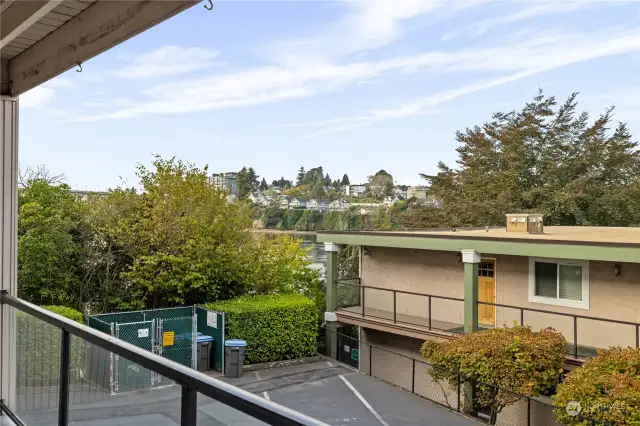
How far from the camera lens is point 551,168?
25750 mm

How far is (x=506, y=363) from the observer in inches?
372

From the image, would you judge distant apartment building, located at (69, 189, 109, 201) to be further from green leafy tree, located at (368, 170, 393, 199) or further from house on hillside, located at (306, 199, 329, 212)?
green leafy tree, located at (368, 170, 393, 199)

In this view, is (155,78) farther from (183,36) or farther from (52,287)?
(52,287)

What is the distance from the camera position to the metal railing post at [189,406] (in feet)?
4.99

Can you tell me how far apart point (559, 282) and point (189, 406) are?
455 inches

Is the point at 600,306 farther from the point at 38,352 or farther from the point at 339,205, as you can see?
the point at 339,205

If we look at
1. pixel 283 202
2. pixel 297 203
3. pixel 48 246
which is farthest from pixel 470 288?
pixel 297 203

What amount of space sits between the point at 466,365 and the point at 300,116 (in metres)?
46.3

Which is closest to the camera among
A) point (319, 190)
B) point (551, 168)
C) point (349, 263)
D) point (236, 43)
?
point (349, 263)

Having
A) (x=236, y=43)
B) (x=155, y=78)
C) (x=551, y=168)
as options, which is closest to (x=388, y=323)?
(x=551, y=168)

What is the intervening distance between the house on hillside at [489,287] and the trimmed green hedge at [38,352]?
9328 mm

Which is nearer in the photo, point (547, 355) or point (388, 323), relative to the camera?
point (547, 355)

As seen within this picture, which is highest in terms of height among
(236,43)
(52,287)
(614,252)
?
(236,43)
